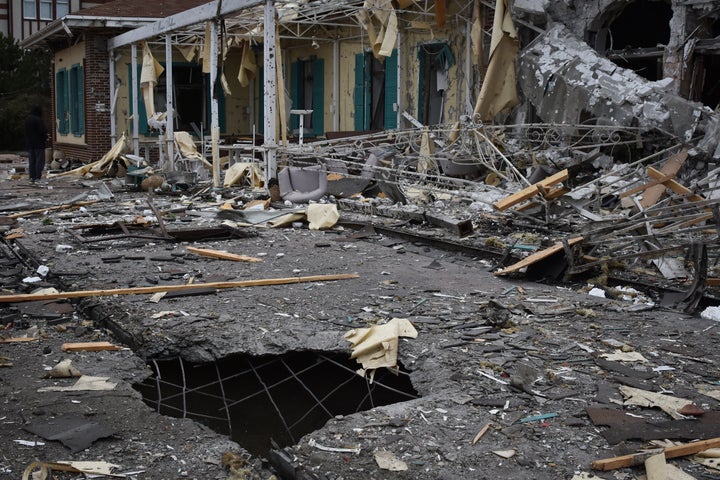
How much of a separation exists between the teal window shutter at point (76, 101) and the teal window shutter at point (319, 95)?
748 centimetres

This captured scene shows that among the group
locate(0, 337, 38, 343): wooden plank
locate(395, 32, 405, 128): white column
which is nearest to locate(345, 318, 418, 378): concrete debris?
locate(0, 337, 38, 343): wooden plank

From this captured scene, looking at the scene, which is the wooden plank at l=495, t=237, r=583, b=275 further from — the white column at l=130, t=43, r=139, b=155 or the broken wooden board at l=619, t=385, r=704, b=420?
the white column at l=130, t=43, r=139, b=155

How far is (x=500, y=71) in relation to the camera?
13555 millimetres

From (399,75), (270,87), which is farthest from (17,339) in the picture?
(399,75)

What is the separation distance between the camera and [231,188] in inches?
605

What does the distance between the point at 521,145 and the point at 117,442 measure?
10519 millimetres

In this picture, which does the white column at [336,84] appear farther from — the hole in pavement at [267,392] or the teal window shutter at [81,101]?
the hole in pavement at [267,392]

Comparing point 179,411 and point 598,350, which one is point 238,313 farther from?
point 598,350

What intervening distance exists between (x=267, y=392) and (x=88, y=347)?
1264 millimetres

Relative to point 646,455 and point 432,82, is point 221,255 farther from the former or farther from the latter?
point 432,82

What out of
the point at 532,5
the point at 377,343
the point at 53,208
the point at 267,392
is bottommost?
the point at 267,392

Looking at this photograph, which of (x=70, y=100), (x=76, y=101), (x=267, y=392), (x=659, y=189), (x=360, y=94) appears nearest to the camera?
(x=267, y=392)

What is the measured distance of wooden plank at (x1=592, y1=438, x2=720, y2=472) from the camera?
3.46 m

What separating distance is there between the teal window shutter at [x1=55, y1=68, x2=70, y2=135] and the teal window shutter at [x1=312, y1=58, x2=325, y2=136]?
9.41 meters
